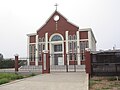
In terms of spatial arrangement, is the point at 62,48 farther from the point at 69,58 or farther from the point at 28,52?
the point at 28,52

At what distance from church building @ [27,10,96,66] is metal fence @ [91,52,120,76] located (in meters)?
24.5

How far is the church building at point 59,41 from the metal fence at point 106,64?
2453cm

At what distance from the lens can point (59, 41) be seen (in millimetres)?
45781

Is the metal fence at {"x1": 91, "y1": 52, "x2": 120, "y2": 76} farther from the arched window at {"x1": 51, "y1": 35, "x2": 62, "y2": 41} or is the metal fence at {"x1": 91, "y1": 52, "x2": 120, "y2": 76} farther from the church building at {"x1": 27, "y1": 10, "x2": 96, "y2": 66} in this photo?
the arched window at {"x1": 51, "y1": 35, "x2": 62, "y2": 41}

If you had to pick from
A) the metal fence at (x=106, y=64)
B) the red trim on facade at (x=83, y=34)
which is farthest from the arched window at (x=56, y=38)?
the metal fence at (x=106, y=64)

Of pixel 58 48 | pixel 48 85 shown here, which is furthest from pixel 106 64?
pixel 58 48

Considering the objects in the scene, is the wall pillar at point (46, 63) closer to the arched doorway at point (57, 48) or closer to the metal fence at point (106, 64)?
the metal fence at point (106, 64)

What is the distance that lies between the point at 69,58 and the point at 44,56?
795 inches

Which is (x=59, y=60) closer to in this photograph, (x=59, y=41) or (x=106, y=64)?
(x=59, y=41)

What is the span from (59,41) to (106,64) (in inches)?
1145

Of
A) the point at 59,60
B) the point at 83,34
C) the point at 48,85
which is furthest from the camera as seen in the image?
the point at 59,60

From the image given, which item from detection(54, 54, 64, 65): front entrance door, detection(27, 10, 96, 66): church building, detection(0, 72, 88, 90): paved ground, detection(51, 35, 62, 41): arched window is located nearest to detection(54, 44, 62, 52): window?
detection(27, 10, 96, 66): church building

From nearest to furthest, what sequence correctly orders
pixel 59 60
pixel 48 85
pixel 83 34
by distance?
pixel 48 85
pixel 83 34
pixel 59 60

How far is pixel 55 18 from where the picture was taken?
47406 mm
